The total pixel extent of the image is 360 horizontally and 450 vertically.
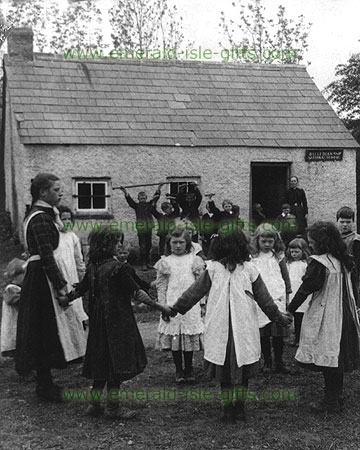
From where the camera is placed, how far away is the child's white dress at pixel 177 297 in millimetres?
5641

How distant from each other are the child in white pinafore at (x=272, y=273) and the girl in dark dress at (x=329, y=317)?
109 centimetres

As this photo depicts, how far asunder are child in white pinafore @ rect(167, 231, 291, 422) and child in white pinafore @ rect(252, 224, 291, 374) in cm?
133

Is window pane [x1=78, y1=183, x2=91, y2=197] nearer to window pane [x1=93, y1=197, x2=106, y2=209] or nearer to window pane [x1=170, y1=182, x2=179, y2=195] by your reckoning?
window pane [x1=93, y1=197, x2=106, y2=209]

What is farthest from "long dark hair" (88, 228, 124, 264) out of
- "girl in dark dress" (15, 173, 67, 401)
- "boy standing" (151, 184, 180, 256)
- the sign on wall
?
the sign on wall

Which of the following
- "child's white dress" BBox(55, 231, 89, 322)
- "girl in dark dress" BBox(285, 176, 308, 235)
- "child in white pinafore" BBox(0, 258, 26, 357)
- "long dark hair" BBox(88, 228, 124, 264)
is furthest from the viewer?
"girl in dark dress" BBox(285, 176, 308, 235)

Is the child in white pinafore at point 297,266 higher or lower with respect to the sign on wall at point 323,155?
lower

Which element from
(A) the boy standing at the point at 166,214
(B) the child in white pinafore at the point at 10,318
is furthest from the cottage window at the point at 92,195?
(B) the child in white pinafore at the point at 10,318

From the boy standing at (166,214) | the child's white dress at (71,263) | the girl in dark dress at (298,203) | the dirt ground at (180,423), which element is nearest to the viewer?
the dirt ground at (180,423)

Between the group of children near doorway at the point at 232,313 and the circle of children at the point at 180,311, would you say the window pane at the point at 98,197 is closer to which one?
the circle of children at the point at 180,311

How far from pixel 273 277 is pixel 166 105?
988 centimetres

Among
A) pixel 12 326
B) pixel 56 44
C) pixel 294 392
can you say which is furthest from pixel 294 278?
pixel 56 44

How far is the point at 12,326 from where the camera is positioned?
5.71 m

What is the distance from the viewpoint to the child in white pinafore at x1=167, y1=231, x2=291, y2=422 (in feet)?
14.4

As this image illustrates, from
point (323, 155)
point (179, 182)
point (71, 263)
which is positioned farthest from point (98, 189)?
point (71, 263)
